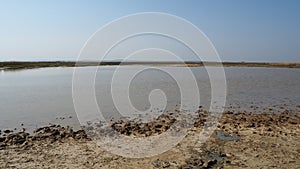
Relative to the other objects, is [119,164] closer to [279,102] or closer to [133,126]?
[133,126]

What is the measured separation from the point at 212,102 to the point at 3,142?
11407 millimetres

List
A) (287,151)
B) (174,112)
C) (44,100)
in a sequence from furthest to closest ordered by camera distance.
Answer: (44,100), (174,112), (287,151)

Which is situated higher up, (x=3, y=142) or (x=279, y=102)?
(x=279, y=102)

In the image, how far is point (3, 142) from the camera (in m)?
9.34

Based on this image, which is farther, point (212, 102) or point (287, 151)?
point (212, 102)

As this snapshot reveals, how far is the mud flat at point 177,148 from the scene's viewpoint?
7.43 metres

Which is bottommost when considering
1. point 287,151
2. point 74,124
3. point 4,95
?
point 4,95

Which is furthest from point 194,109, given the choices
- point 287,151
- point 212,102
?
point 287,151

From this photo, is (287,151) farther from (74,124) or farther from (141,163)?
(74,124)

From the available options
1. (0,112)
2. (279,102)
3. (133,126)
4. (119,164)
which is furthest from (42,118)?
(279,102)

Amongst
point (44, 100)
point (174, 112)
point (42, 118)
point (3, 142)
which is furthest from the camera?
point (44, 100)

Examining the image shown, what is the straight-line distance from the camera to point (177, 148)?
8.62 metres

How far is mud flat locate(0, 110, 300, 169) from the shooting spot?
24.4 ft

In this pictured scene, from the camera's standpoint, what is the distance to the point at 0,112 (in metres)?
14.8
